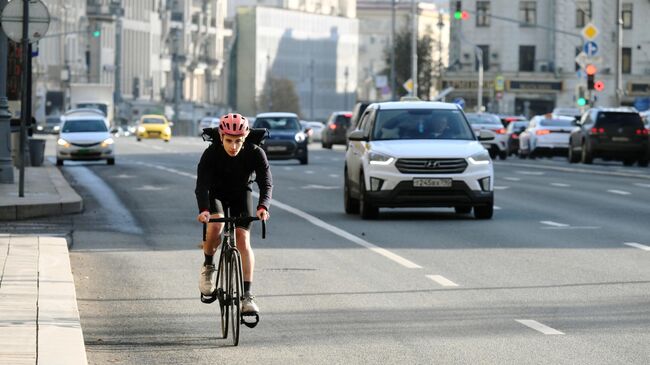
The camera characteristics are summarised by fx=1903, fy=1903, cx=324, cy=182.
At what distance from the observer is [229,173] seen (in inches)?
479

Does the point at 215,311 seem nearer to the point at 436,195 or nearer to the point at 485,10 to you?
the point at 436,195

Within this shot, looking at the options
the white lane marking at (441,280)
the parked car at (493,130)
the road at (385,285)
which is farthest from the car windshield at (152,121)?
the white lane marking at (441,280)

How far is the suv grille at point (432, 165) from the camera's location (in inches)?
1005

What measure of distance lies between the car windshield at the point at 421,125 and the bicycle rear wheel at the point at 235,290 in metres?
15.0

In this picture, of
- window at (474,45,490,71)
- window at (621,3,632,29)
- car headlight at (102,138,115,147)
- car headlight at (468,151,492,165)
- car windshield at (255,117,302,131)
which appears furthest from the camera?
window at (474,45,490,71)

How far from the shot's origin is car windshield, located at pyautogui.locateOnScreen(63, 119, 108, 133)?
184ft

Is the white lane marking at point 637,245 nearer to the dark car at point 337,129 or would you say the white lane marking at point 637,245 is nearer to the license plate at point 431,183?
the license plate at point 431,183

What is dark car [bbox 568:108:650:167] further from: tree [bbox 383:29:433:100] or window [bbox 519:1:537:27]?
tree [bbox 383:29:433:100]

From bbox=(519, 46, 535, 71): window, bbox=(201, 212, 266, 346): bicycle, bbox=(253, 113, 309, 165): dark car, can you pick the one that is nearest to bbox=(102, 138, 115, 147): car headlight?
bbox=(253, 113, 309, 165): dark car

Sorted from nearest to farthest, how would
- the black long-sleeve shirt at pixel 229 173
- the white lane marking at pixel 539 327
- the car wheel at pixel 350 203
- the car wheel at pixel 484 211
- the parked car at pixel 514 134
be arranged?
the black long-sleeve shirt at pixel 229 173 → the white lane marking at pixel 539 327 → the car wheel at pixel 484 211 → the car wheel at pixel 350 203 → the parked car at pixel 514 134

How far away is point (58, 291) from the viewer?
46.1ft

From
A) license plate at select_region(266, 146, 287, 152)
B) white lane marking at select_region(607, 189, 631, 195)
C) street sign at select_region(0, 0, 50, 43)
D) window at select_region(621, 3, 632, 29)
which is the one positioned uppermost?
window at select_region(621, 3, 632, 29)

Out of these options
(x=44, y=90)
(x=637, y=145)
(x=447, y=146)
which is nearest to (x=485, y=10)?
(x=44, y=90)

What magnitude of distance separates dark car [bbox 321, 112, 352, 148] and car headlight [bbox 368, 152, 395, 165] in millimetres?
55818
